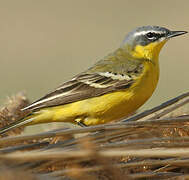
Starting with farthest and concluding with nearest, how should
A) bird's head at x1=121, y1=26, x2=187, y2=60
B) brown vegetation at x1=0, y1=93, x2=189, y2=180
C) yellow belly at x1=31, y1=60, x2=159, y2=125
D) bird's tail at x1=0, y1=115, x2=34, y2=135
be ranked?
bird's head at x1=121, y1=26, x2=187, y2=60 → yellow belly at x1=31, y1=60, x2=159, y2=125 → bird's tail at x1=0, y1=115, x2=34, y2=135 → brown vegetation at x1=0, y1=93, x2=189, y2=180

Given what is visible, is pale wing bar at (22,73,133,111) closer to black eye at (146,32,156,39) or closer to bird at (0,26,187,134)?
bird at (0,26,187,134)

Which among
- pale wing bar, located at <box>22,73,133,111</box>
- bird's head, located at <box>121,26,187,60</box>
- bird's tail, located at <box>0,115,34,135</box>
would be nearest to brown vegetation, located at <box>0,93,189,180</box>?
bird's tail, located at <box>0,115,34,135</box>

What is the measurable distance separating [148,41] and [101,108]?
1.70 m

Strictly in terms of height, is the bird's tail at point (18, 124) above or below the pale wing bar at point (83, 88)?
below

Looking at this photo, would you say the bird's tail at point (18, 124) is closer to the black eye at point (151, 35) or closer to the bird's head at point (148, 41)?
the bird's head at point (148, 41)

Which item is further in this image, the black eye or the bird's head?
the black eye

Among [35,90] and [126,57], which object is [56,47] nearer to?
[35,90]

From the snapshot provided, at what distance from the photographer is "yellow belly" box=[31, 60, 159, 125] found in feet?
16.7

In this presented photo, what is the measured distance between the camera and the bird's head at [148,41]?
20.7 feet

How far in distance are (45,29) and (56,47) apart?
1901mm

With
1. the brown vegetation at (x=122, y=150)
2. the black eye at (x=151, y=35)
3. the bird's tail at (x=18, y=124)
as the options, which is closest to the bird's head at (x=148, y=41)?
the black eye at (x=151, y=35)

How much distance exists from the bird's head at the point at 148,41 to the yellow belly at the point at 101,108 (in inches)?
42.8

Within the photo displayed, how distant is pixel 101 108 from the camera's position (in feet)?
16.7

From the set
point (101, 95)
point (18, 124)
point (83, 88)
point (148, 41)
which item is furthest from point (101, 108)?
point (148, 41)
